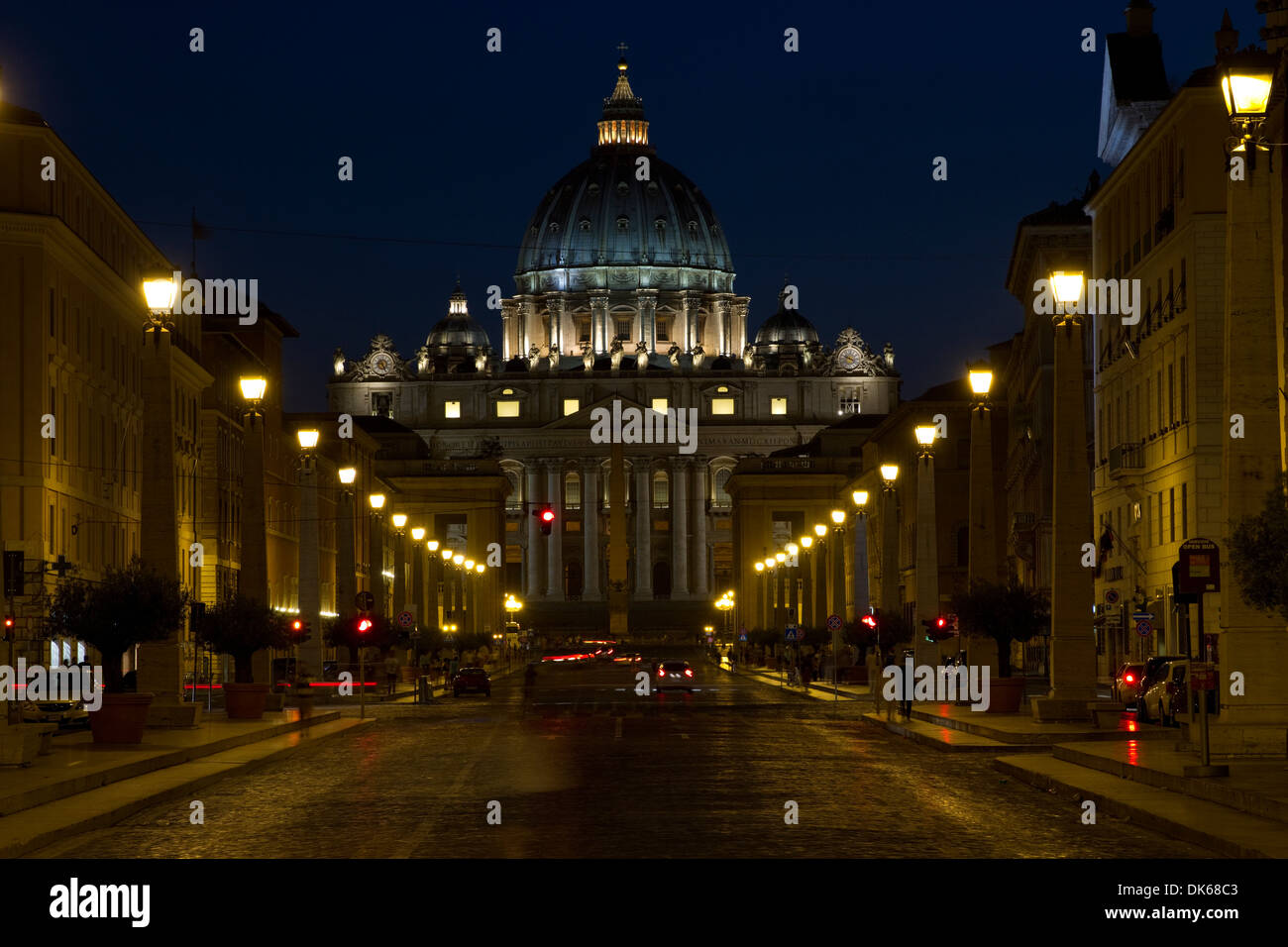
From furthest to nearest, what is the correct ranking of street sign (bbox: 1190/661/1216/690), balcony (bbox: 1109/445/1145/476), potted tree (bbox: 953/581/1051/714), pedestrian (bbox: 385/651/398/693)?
1. pedestrian (bbox: 385/651/398/693)
2. balcony (bbox: 1109/445/1145/476)
3. potted tree (bbox: 953/581/1051/714)
4. street sign (bbox: 1190/661/1216/690)

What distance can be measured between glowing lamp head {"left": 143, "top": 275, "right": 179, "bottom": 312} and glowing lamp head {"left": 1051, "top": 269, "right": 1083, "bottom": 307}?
1290 centimetres

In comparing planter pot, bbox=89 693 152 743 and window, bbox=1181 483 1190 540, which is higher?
window, bbox=1181 483 1190 540

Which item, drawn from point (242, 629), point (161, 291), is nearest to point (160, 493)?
point (161, 291)

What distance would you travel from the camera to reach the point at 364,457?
13275 cm

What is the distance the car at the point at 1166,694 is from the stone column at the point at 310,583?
76.0 feet

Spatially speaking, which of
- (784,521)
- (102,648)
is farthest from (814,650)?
(784,521)

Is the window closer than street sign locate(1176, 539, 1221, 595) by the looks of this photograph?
No

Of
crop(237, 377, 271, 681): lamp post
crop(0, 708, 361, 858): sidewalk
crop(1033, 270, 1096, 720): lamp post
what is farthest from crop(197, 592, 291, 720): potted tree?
crop(1033, 270, 1096, 720): lamp post

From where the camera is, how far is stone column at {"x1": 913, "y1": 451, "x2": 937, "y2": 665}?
47781 mm

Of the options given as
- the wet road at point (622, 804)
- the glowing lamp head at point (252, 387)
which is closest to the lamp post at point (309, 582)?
the glowing lamp head at point (252, 387)

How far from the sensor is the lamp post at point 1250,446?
23.8 m

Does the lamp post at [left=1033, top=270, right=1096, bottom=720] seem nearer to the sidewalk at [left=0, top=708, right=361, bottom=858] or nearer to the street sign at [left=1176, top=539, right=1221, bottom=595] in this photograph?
the street sign at [left=1176, top=539, right=1221, bottom=595]

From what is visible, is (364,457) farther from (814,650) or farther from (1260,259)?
(1260,259)

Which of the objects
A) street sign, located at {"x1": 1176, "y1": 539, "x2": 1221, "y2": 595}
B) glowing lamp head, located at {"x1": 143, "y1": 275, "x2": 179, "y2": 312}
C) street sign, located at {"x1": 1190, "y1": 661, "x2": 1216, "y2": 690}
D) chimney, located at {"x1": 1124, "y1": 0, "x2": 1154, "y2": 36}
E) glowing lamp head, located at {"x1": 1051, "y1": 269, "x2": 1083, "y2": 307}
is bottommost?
street sign, located at {"x1": 1190, "y1": 661, "x2": 1216, "y2": 690}
